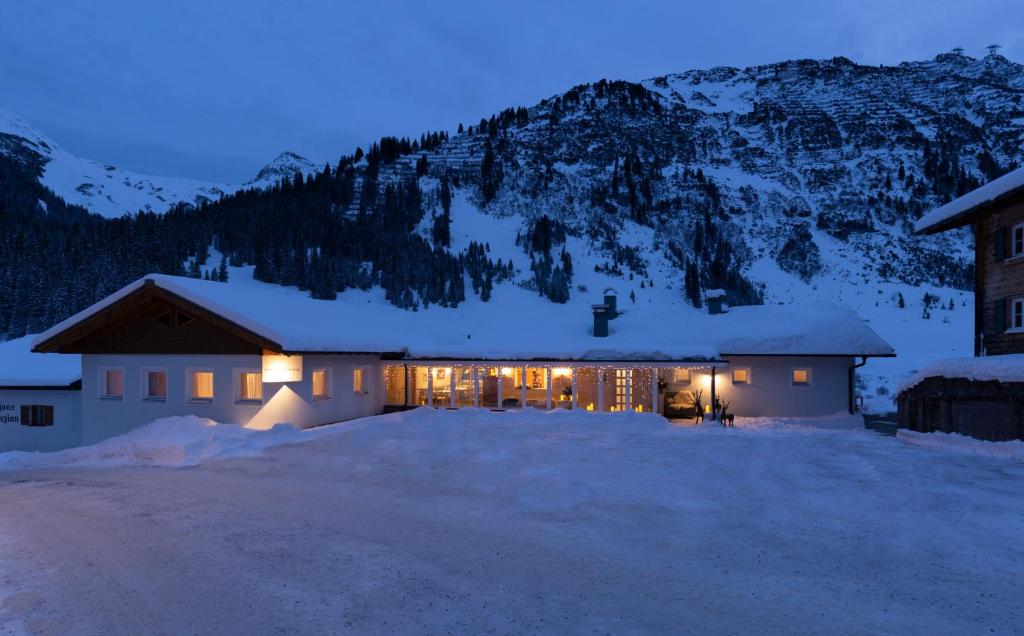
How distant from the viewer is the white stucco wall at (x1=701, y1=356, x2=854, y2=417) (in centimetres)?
2164

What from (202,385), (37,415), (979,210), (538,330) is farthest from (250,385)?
(979,210)

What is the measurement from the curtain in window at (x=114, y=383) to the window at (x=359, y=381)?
7.29m

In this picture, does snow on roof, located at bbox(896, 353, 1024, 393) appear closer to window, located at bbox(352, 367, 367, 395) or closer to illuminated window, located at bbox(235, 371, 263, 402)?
window, located at bbox(352, 367, 367, 395)

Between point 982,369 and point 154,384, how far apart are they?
947 inches

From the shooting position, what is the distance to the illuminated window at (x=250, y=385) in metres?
17.3

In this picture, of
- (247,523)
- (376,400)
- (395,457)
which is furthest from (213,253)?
(247,523)

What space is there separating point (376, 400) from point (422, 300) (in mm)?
26021

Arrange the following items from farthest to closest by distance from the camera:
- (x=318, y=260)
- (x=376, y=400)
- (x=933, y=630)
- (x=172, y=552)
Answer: (x=318, y=260) → (x=376, y=400) → (x=172, y=552) → (x=933, y=630)

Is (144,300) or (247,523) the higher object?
(144,300)

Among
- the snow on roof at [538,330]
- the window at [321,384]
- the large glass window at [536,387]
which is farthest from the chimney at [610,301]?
the window at [321,384]

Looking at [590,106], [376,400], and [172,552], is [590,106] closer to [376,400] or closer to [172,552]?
[376,400]

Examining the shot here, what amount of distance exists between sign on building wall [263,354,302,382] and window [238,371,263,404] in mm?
431

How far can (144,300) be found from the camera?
56.7 feet

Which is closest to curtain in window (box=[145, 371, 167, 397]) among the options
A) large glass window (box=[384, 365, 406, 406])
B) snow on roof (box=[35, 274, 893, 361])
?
snow on roof (box=[35, 274, 893, 361])
